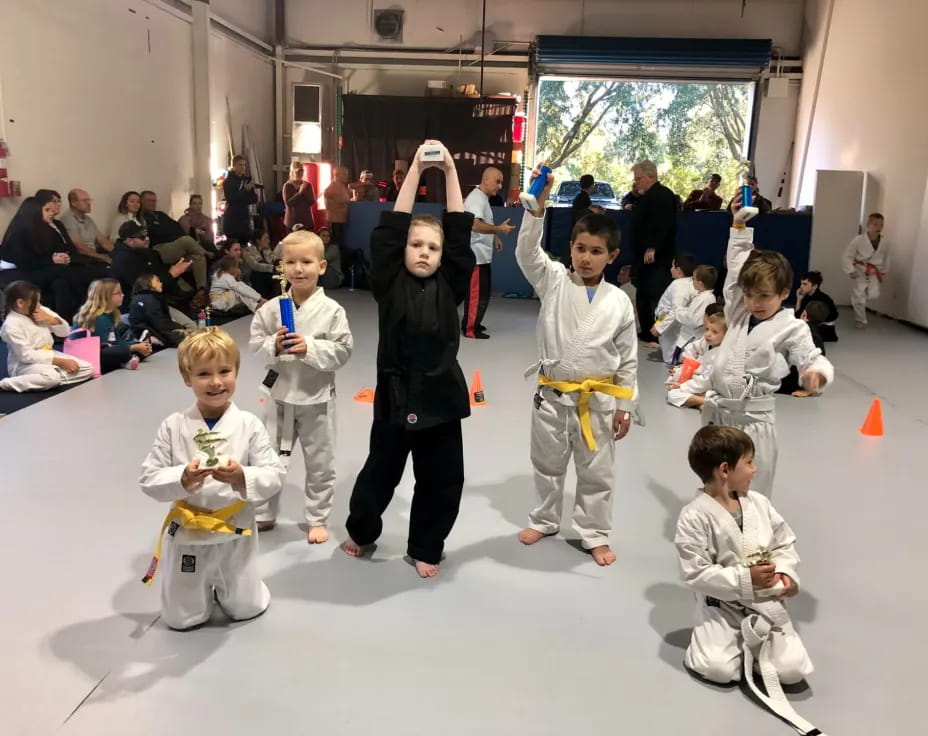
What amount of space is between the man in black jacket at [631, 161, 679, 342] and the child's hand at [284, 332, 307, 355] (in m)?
4.99

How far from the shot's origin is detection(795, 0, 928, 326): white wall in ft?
30.0

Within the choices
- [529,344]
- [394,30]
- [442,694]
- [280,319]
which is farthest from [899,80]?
[442,694]

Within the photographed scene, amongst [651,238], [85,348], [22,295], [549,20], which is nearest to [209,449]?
[22,295]

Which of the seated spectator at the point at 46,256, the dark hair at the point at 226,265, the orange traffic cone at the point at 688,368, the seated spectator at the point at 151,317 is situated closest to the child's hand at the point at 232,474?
the orange traffic cone at the point at 688,368

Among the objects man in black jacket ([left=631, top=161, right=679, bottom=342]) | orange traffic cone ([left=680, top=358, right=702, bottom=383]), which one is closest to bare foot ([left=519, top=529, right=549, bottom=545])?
orange traffic cone ([left=680, top=358, right=702, bottom=383])

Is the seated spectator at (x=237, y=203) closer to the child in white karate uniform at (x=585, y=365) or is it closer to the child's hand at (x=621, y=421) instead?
the child in white karate uniform at (x=585, y=365)

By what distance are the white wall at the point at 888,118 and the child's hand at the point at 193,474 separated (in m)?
9.28

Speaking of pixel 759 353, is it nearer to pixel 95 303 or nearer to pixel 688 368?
pixel 688 368

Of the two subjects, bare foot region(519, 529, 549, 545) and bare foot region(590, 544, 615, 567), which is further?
bare foot region(519, 529, 549, 545)

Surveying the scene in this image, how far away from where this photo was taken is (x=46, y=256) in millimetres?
6758

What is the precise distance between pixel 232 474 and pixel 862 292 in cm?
908

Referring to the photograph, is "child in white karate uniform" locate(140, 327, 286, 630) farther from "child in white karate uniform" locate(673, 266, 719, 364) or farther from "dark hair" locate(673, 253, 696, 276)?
"dark hair" locate(673, 253, 696, 276)

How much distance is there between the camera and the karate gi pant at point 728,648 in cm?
216

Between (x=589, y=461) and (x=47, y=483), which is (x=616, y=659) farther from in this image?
(x=47, y=483)
